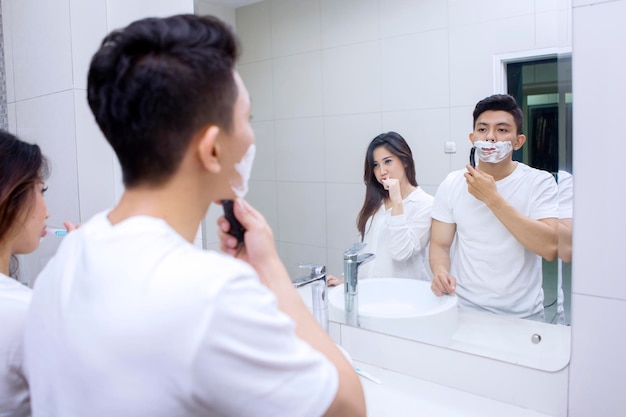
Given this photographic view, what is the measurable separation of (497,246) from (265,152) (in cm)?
71

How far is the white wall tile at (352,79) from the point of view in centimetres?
129

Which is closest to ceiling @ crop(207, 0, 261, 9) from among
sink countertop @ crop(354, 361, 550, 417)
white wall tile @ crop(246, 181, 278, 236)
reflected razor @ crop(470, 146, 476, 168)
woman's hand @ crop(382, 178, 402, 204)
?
white wall tile @ crop(246, 181, 278, 236)

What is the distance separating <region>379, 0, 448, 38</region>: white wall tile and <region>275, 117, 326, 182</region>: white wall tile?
0.31 metres

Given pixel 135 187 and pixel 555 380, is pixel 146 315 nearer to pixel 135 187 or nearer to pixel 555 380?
pixel 135 187

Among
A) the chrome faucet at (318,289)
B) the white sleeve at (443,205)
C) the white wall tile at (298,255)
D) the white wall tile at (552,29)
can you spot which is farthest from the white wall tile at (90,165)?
the white wall tile at (552,29)

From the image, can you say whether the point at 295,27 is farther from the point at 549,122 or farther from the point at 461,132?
the point at 549,122

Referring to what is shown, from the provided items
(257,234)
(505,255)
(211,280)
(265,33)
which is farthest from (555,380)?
(265,33)

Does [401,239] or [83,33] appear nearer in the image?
A: [401,239]

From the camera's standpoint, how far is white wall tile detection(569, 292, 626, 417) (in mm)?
938

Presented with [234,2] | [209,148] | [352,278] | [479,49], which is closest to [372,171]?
[352,278]

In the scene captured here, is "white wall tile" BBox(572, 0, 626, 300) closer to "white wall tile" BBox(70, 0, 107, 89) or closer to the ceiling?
the ceiling

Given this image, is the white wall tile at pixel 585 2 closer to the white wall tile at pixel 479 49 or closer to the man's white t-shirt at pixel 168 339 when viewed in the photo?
the white wall tile at pixel 479 49

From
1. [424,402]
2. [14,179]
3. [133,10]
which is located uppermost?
[133,10]

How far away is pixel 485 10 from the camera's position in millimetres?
1127
